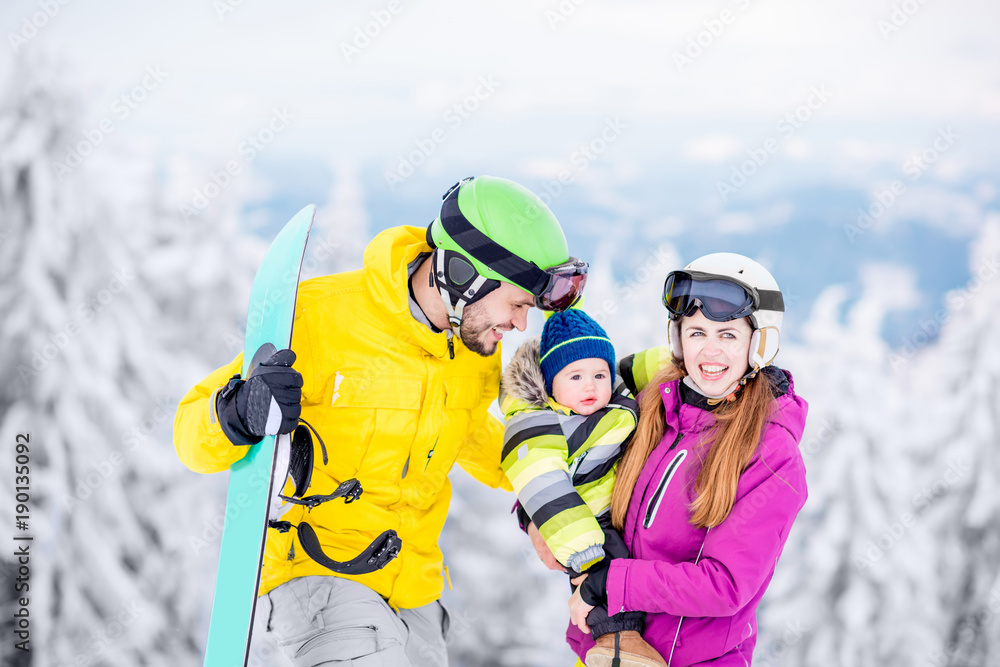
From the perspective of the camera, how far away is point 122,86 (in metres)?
5.41

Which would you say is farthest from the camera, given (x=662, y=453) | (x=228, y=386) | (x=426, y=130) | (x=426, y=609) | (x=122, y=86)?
(x=426, y=130)

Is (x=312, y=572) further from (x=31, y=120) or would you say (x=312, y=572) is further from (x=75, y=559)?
(x=31, y=120)

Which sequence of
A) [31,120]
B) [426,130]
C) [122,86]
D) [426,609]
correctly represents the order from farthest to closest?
[426,130]
[122,86]
[31,120]
[426,609]

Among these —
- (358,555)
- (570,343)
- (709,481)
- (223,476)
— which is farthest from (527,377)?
(223,476)

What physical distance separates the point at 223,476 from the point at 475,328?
348cm

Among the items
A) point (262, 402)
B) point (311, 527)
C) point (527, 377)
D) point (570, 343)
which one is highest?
point (570, 343)

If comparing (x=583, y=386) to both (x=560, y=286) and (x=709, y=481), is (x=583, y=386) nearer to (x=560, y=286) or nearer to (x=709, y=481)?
(x=560, y=286)

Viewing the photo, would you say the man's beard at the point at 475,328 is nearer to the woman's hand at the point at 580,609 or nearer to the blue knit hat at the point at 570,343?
the blue knit hat at the point at 570,343

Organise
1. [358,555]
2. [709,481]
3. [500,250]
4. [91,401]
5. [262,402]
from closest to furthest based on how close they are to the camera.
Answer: [262,402], [709,481], [500,250], [358,555], [91,401]

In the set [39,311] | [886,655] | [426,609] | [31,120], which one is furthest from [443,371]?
[886,655]

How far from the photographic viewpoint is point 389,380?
245cm

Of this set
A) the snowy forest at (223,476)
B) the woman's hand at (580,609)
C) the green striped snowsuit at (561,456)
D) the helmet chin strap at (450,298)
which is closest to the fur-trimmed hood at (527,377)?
the green striped snowsuit at (561,456)

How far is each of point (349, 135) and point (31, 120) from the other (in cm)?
228

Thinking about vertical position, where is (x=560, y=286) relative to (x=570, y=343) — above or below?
above
